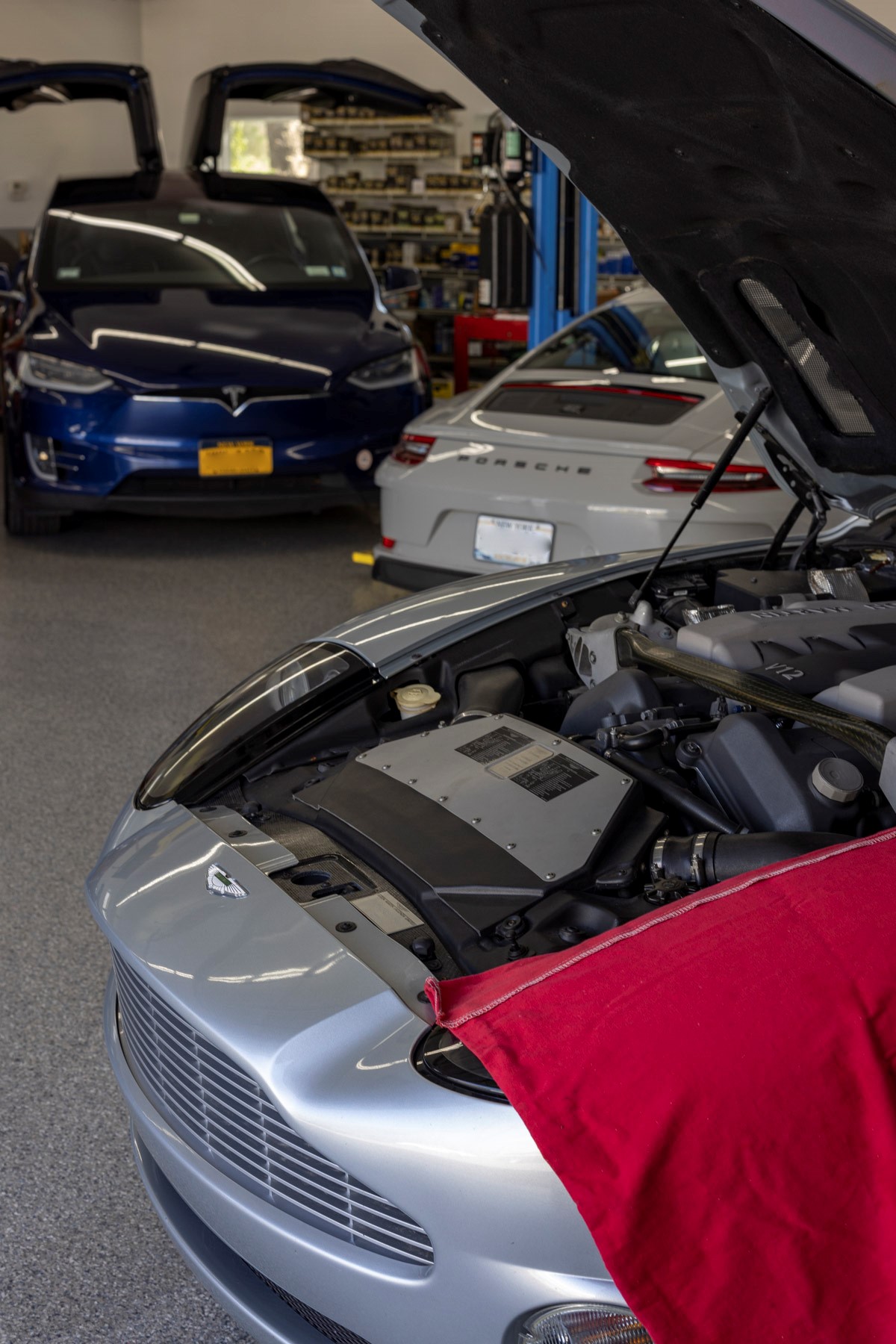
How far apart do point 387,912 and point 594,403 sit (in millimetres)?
2661

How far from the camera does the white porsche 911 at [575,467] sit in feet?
10.7

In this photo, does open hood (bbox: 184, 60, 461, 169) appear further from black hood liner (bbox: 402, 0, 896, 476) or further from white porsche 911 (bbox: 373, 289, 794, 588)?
black hood liner (bbox: 402, 0, 896, 476)

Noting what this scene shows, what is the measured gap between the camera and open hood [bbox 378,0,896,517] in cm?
108

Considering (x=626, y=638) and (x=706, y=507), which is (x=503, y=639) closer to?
(x=626, y=638)

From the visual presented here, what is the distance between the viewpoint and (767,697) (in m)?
1.53

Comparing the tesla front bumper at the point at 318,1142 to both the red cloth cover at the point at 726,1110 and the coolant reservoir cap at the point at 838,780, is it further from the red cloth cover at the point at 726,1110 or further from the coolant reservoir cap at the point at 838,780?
the coolant reservoir cap at the point at 838,780

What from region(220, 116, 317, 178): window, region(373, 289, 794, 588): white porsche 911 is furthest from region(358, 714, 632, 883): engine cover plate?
region(220, 116, 317, 178): window

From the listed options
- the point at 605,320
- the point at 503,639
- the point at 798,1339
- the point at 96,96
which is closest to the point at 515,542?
the point at 605,320

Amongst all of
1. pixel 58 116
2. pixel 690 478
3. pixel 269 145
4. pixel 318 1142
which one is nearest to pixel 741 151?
pixel 318 1142

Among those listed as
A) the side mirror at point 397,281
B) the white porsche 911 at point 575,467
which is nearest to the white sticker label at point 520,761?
the white porsche 911 at point 575,467

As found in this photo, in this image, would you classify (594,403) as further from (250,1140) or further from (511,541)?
(250,1140)

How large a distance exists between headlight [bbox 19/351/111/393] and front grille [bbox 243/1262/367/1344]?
159 inches

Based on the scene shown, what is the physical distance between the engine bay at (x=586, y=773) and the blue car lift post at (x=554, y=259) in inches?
Result: 151

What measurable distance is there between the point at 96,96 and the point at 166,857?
5.45 m
